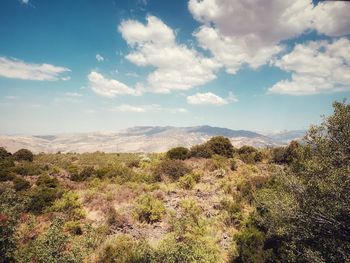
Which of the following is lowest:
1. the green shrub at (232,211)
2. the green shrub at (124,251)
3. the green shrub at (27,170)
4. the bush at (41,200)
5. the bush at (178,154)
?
the green shrub at (124,251)

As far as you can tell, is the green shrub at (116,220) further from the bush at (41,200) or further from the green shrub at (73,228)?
the bush at (41,200)

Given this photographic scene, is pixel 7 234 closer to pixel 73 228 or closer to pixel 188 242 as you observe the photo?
pixel 73 228

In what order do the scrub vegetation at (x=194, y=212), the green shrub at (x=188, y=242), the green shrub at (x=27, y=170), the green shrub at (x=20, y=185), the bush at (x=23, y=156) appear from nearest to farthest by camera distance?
the scrub vegetation at (x=194, y=212) → the green shrub at (x=188, y=242) → the green shrub at (x=20, y=185) → the green shrub at (x=27, y=170) → the bush at (x=23, y=156)

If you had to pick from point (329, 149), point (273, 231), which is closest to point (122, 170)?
point (273, 231)

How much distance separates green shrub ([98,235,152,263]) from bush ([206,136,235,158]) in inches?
816

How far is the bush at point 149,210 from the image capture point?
57.8ft

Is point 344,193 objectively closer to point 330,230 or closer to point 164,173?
point 330,230

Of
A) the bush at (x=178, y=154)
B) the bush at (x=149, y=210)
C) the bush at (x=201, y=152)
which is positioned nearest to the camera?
the bush at (x=149, y=210)

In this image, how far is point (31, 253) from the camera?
38.9ft

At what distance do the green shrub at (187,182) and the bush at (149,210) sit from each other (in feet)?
14.5

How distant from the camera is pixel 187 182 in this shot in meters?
23.5

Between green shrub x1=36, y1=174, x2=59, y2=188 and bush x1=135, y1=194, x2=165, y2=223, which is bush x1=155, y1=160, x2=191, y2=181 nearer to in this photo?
bush x1=135, y1=194, x2=165, y2=223

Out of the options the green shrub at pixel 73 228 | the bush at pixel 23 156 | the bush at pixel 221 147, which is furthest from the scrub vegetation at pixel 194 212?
the bush at pixel 23 156

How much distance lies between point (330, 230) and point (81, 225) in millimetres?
13428
